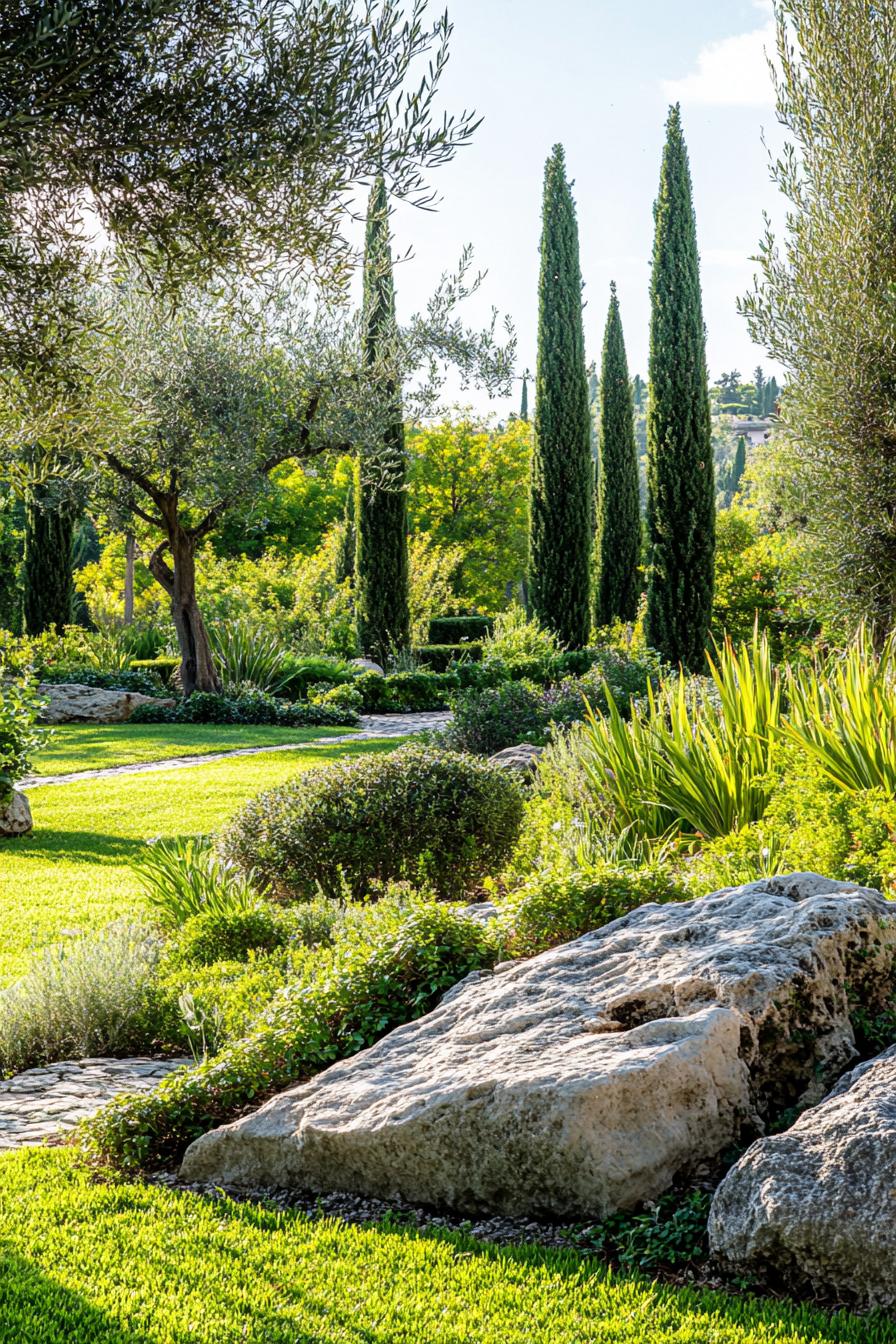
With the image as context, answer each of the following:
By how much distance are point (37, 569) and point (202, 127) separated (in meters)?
20.9

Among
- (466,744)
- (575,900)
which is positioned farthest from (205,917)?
(466,744)

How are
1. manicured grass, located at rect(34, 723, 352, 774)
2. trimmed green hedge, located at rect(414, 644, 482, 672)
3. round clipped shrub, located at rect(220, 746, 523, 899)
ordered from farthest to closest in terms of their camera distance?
trimmed green hedge, located at rect(414, 644, 482, 672)
manicured grass, located at rect(34, 723, 352, 774)
round clipped shrub, located at rect(220, 746, 523, 899)

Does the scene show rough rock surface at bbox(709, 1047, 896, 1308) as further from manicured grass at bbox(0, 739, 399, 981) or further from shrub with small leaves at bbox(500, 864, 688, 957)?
manicured grass at bbox(0, 739, 399, 981)


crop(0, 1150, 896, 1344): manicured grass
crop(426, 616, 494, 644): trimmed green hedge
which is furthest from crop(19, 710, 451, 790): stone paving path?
crop(426, 616, 494, 644): trimmed green hedge

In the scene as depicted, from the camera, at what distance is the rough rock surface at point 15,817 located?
9.35 metres

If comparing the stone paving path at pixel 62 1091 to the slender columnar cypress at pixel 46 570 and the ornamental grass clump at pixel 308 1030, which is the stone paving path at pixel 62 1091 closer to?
the ornamental grass clump at pixel 308 1030

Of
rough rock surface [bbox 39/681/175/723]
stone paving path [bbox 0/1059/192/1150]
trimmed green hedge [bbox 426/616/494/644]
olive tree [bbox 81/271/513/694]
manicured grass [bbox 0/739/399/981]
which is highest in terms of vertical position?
olive tree [bbox 81/271/513/694]

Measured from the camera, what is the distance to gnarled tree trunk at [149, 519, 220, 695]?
1798 cm

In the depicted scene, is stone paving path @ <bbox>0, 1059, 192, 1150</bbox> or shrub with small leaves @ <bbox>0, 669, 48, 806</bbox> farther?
shrub with small leaves @ <bbox>0, 669, 48, 806</bbox>

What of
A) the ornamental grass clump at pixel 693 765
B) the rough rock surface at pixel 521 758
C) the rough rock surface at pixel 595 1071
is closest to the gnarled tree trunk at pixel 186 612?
the rough rock surface at pixel 521 758

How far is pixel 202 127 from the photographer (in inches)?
170

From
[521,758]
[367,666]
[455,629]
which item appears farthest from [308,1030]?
[455,629]

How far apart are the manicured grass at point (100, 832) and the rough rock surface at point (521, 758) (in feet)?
6.79

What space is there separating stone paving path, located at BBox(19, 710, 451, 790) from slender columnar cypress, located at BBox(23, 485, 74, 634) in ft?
29.2
